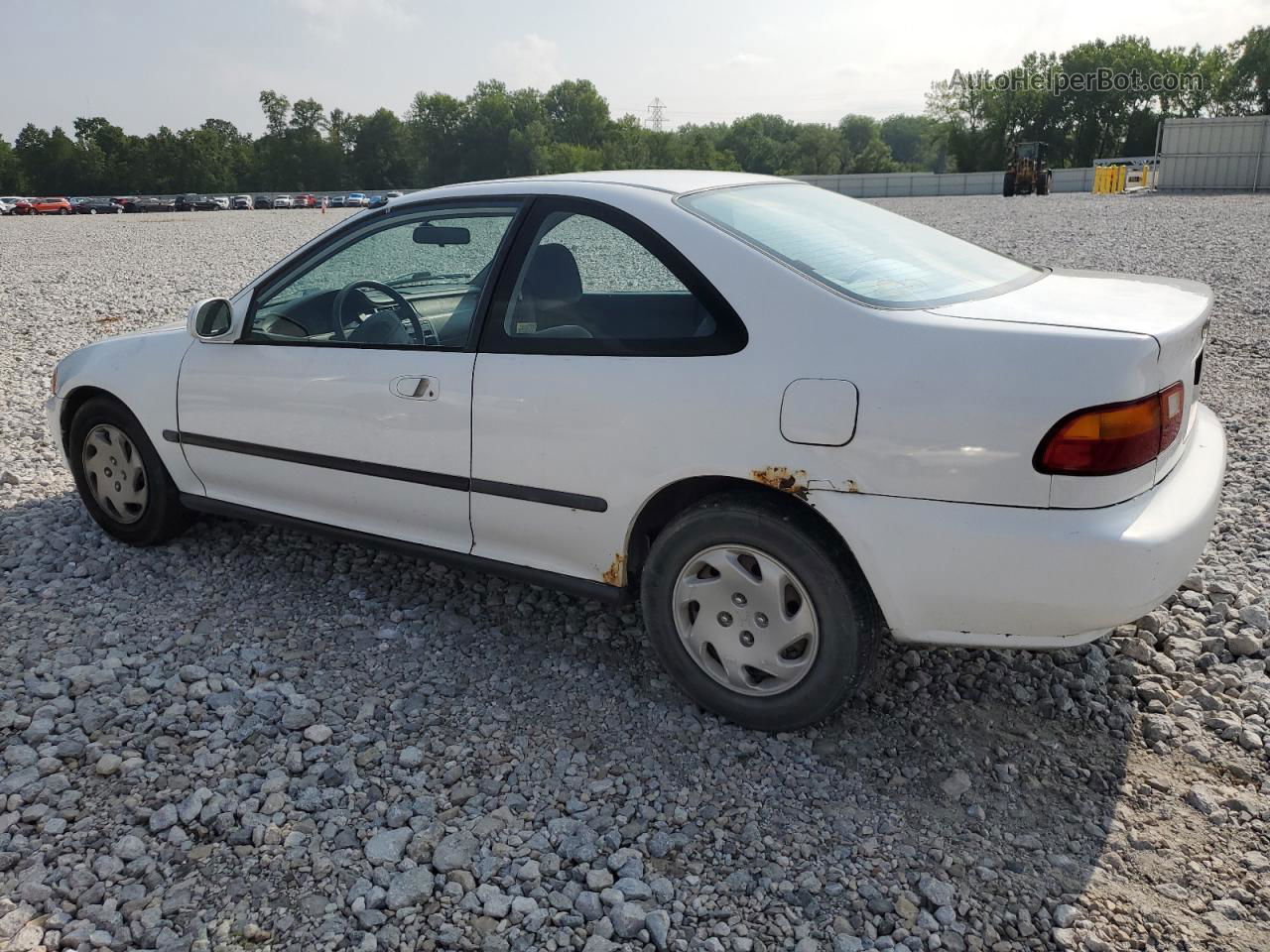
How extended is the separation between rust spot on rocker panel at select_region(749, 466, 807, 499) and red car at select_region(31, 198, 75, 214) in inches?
2684

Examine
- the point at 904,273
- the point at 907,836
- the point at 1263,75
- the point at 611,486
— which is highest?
the point at 1263,75

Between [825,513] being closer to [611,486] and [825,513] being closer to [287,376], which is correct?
[611,486]

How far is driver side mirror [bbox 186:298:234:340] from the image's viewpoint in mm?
3902

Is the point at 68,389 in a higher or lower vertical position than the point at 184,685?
higher

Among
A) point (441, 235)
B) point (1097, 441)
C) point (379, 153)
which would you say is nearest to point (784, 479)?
point (1097, 441)

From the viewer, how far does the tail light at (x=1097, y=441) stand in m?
2.38

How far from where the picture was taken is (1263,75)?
85.5 meters

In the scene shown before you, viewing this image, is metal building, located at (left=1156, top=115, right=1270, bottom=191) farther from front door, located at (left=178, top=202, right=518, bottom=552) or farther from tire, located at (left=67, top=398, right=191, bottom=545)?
tire, located at (left=67, top=398, right=191, bottom=545)

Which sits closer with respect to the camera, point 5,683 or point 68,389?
point 5,683

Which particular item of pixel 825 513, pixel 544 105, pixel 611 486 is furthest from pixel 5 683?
pixel 544 105

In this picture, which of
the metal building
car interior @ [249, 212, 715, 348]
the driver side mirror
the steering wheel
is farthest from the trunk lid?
the metal building

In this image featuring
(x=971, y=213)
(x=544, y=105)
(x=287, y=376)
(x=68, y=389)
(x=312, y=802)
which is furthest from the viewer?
(x=544, y=105)

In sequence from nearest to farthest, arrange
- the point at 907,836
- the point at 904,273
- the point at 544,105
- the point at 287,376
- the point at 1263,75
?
the point at 907,836 → the point at 904,273 → the point at 287,376 → the point at 1263,75 → the point at 544,105

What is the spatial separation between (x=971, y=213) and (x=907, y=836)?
93.1ft
